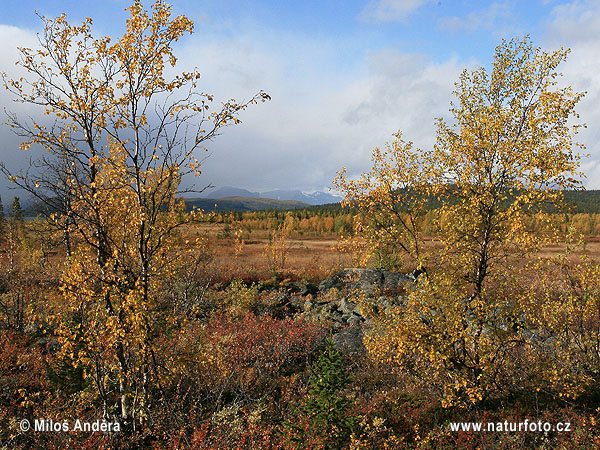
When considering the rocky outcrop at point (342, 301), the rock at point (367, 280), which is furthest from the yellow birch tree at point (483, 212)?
the rock at point (367, 280)

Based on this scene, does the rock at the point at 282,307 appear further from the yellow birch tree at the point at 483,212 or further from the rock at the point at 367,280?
the yellow birch tree at the point at 483,212

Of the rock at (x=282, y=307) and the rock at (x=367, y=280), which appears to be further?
the rock at (x=367, y=280)

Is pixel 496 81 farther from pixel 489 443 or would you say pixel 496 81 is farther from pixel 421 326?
pixel 489 443

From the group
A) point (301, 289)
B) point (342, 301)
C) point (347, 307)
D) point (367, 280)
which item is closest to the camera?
point (347, 307)

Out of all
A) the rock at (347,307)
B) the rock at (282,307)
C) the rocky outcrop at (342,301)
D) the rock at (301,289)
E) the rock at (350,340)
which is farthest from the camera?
the rock at (301,289)

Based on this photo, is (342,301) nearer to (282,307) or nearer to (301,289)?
(282,307)

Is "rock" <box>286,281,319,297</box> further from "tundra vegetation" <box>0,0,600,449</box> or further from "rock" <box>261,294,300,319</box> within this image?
"tundra vegetation" <box>0,0,600,449</box>

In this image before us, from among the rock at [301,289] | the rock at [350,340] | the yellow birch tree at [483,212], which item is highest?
the yellow birch tree at [483,212]

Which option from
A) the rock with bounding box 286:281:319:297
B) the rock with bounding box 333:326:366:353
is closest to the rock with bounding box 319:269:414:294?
the rock with bounding box 286:281:319:297

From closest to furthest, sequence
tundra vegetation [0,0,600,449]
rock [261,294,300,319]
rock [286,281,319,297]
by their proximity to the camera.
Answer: tundra vegetation [0,0,600,449] → rock [261,294,300,319] → rock [286,281,319,297]

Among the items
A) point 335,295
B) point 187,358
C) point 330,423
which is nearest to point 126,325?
point 187,358

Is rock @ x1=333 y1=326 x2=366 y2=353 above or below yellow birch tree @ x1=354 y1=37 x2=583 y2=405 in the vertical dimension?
below

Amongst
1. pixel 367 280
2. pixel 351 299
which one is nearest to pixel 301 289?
pixel 367 280

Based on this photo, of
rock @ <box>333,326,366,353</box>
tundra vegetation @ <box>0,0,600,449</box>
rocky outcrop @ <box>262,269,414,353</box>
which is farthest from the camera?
rocky outcrop @ <box>262,269,414,353</box>
